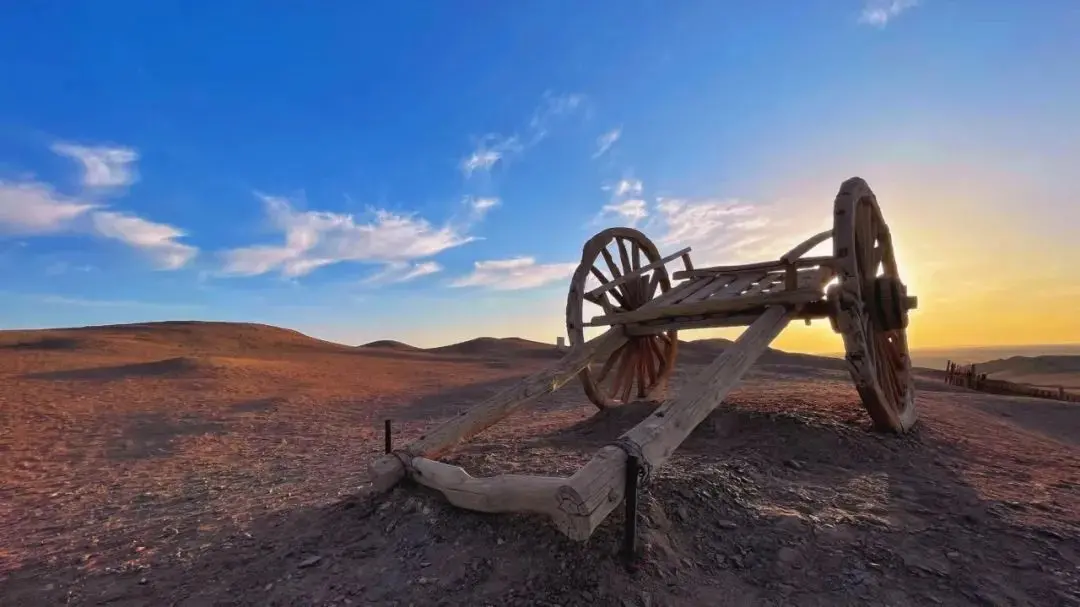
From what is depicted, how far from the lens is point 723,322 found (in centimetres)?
543

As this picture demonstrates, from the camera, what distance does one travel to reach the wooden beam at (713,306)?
470cm

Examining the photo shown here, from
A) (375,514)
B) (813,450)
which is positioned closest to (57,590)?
(375,514)

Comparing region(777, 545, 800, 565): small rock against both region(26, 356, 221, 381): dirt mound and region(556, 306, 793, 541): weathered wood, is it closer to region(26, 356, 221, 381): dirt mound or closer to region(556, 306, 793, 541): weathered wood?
region(556, 306, 793, 541): weathered wood

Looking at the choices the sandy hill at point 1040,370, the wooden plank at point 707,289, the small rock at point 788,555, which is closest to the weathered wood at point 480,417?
the wooden plank at point 707,289

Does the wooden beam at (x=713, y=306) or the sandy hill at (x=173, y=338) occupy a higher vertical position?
the sandy hill at (x=173, y=338)

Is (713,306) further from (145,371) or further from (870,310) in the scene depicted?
(145,371)

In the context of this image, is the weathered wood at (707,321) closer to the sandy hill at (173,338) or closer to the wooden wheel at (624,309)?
the wooden wheel at (624,309)

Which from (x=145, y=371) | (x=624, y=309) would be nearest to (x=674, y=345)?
(x=624, y=309)

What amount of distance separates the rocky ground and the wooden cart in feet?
0.86

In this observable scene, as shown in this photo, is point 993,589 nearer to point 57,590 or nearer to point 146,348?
point 57,590

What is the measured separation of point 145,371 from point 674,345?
565 inches

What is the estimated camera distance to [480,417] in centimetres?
407

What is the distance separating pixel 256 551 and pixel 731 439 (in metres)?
3.83

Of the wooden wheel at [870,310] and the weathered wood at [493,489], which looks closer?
the weathered wood at [493,489]
